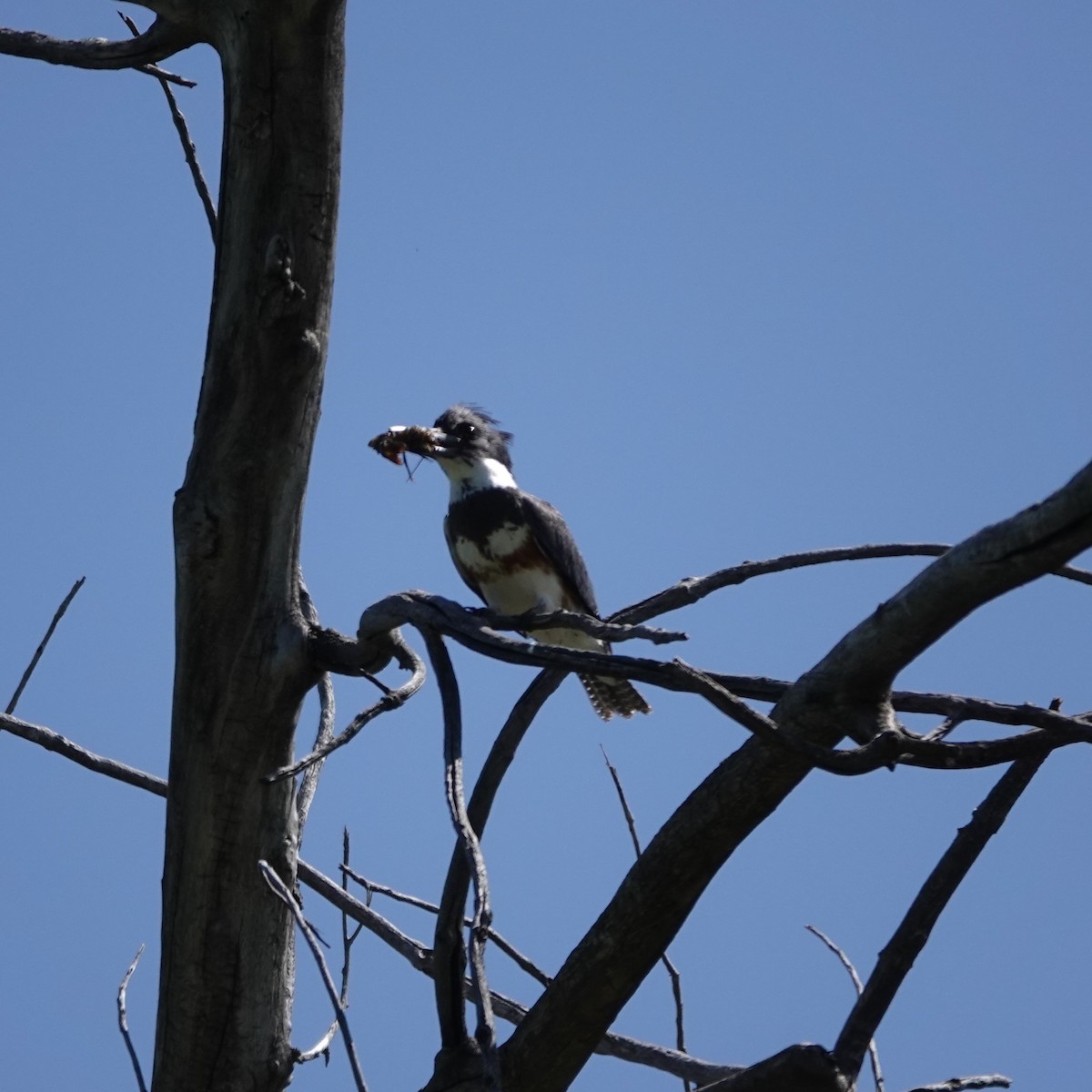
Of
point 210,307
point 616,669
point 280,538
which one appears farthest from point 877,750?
point 210,307

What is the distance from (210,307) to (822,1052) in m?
1.54

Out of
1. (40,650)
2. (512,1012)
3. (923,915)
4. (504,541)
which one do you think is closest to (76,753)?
(40,650)

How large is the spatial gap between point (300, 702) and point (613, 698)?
3411 millimetres

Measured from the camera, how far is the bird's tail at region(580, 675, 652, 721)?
569 cm

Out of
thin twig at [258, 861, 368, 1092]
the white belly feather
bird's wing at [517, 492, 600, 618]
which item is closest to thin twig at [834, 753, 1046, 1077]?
thin twig at [258, 861, 368, 1092]

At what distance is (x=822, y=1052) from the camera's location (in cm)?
200

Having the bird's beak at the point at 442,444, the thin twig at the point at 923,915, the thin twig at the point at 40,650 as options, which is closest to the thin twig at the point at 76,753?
the thin twig at the point at 40,650

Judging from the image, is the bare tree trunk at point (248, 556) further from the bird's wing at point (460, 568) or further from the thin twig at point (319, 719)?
the bird's wing at point (460, 568)

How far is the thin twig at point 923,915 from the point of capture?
2029 mm

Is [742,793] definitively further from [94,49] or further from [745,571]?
[94,49]

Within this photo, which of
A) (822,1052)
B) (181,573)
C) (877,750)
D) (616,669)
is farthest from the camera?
(181,573)

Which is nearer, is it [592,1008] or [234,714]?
[592,1008]

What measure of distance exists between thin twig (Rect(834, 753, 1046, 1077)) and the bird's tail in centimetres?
346

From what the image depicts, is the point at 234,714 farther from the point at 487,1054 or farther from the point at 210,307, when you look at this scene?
the point at 487,1054
